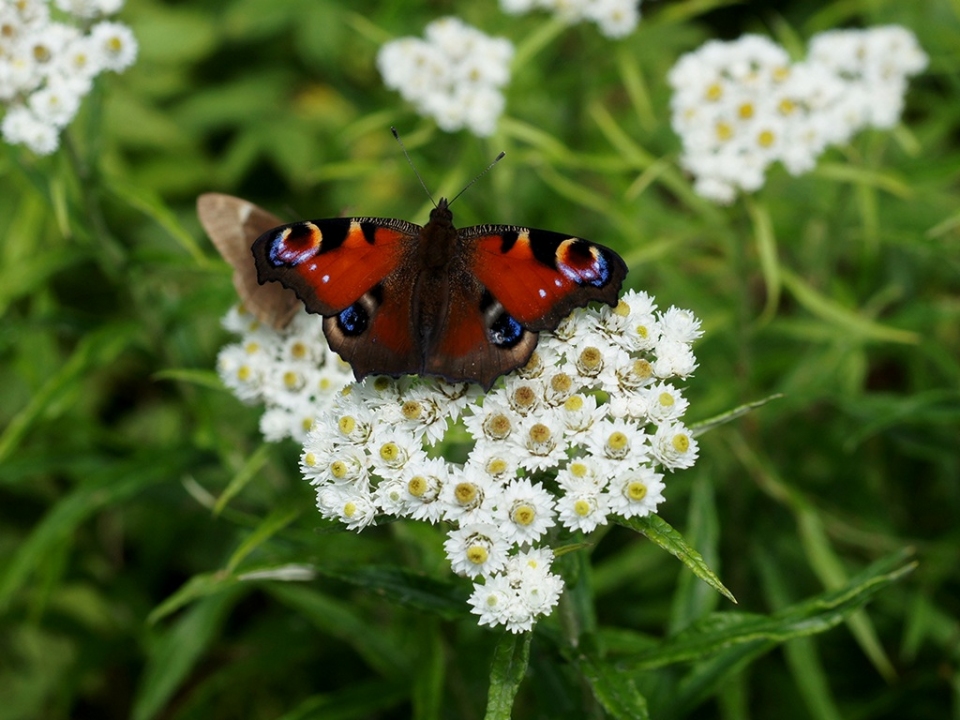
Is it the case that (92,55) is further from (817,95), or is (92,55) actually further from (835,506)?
(835,506)

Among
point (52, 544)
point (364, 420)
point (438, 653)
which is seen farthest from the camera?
point (52, 544)

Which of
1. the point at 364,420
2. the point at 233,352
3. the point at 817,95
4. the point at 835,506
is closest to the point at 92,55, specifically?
the point at 233,352

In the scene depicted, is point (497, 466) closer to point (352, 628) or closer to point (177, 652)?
point (352, 628)

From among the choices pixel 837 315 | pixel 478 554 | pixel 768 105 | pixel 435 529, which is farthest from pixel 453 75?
pixel 478 554

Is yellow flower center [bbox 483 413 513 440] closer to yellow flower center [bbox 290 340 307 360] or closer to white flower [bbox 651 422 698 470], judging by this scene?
white flower [bbox 651 422 698 470]

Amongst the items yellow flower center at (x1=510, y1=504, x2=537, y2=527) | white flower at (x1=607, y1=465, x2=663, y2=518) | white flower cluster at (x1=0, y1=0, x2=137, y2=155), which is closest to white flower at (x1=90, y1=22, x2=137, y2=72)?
white flower cluster at (x1=0, y1=0, x2=137, y2=155)

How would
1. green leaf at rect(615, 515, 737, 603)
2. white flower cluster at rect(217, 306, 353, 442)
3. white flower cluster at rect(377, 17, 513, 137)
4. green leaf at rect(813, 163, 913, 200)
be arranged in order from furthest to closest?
white flower cluster at rect(377, 17, 513, 137) → green leaf at rect(813, 163, 913, 200) → white flower cluster at rect(217, 306, 353, 442) → green leaf at rect(615, 515, 737, 603)
